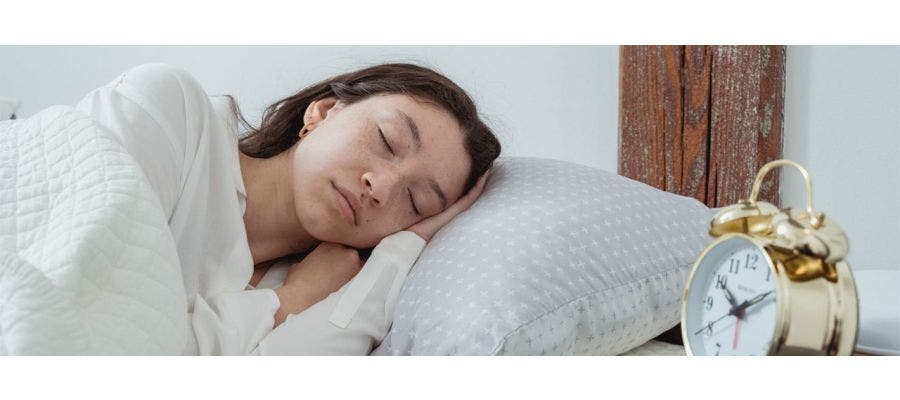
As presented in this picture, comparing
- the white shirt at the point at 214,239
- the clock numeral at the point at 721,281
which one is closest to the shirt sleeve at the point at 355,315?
the white shirt at the point at 214,239

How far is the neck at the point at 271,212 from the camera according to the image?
125cm

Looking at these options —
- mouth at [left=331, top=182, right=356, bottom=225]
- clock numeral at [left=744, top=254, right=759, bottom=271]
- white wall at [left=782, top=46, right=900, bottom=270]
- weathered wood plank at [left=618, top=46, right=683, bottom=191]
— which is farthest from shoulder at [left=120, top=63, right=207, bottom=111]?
white wall at [left=782, top=46, right=900, bottom=270]

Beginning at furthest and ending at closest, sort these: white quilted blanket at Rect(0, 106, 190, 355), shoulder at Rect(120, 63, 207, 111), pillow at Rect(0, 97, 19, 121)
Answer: pillow at Rect(0, 97, 19, 121)
shoulder at Rect(120, 63, 207, 111)
white quilted blanket at Rect(0, 106, 190, 355)

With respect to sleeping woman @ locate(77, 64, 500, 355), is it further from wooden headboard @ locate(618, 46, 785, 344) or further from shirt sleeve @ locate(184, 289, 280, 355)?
wooden headboard @ locate(618, 46, 785, 344)

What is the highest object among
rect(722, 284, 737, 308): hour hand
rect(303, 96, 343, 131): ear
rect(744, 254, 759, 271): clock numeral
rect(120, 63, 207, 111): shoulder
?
rect(120, 63, 207, 111): shoulder

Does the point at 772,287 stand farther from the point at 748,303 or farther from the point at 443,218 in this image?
the point at 443,218

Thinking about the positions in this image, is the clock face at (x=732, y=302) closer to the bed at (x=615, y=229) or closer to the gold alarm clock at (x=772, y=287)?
the gold alarm clock at (x=772, y=287)

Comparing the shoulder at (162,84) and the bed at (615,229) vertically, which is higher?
the shoulder at (162,84)

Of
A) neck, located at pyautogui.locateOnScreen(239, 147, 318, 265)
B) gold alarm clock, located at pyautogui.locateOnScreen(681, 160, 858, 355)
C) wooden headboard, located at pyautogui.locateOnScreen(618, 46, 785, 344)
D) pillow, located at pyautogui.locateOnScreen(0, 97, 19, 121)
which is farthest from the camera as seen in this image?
pillow, located at pyautogui.locateOnScreen(0, 97, 19, 121)

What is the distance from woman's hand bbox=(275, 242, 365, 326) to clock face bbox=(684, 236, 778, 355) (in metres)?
0.61

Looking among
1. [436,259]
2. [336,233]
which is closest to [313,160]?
[336,233]

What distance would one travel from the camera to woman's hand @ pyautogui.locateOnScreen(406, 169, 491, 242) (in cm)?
119

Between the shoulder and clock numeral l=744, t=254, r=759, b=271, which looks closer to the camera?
clock numeral l=744, t=254, r=759, b=271

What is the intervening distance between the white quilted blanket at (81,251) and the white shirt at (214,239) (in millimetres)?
104
